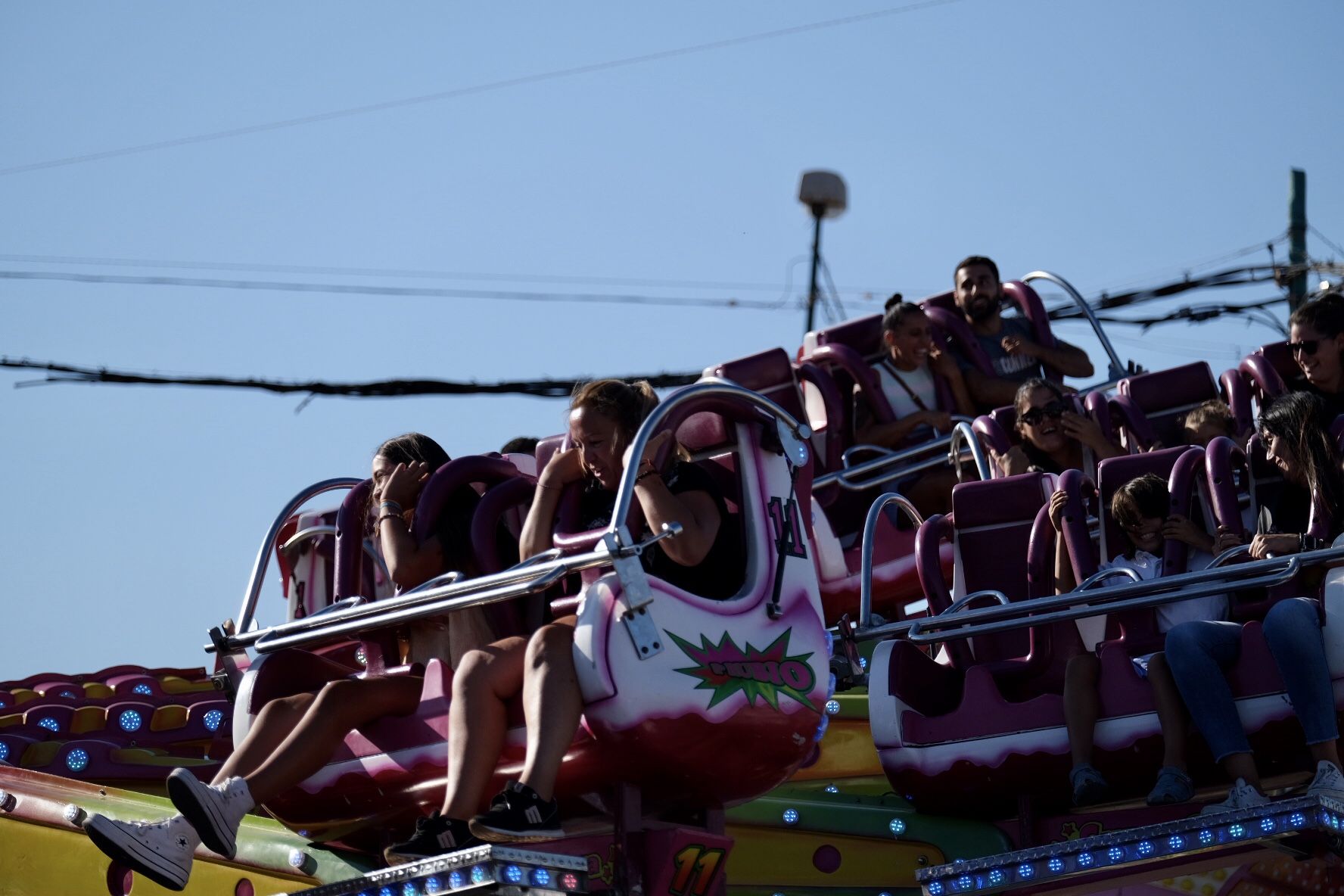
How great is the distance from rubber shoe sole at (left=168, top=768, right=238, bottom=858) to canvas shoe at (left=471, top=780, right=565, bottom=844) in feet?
2.38

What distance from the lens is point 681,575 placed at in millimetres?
4555

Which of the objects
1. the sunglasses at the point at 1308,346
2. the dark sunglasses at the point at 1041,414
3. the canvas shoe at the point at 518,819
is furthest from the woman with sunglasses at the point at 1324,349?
the canvas shoe at the point at 518,819

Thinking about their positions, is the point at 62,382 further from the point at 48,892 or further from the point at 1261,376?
the point at 1261,376

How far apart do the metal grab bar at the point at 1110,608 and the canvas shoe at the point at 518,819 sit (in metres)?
1.65

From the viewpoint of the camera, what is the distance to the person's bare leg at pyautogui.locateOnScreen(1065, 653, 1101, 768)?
5141 mm

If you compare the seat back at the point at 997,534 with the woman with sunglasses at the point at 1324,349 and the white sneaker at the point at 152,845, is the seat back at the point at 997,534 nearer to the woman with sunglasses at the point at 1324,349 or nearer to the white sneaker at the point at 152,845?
the woman with sunglasses at the point at 1324,349

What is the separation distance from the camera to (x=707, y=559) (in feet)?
15.1

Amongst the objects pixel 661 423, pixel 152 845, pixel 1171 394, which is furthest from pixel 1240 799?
pixel 1171 394

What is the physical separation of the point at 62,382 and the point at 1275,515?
258 inches

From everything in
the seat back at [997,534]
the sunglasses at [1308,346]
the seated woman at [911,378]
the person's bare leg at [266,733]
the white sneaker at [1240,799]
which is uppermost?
the seated woman at [911,378]

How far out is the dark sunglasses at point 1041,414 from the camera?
23.5ft

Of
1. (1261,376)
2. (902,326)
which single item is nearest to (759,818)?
(1261,376)

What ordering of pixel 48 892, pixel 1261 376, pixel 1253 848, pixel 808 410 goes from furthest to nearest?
pixel 808 410
pixel 1261 376
pixel 48 892
pixel 1253 848

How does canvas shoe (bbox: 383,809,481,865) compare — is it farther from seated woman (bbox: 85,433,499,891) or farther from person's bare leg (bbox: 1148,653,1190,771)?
person's bare leg (bbox: 1148,653,1190,771)
